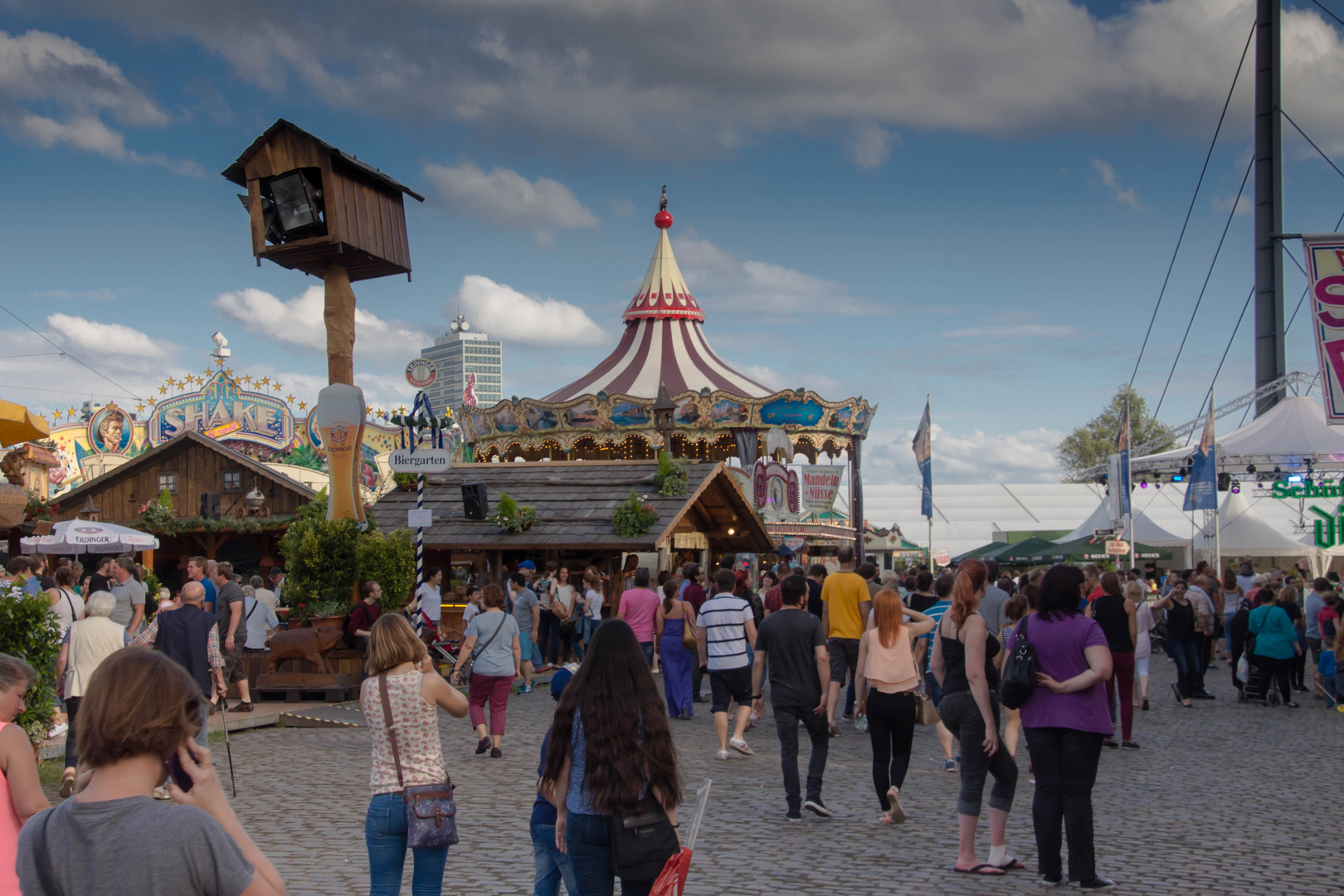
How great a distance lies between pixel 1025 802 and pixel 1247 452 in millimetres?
20665

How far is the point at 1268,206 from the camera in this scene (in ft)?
96.4

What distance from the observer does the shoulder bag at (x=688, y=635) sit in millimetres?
12133

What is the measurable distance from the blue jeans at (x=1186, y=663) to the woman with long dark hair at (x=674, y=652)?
6.14 meters

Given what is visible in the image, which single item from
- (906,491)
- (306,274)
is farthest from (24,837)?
(906,491)

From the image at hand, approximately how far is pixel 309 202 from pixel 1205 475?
1778 centimetres

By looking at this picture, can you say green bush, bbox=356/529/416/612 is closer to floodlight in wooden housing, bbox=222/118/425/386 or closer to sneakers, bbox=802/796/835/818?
floodlight in wooden housing, bbox=222/118/425/386

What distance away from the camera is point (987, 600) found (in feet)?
32.7

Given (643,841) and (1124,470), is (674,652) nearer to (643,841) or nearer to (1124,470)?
(643,841)

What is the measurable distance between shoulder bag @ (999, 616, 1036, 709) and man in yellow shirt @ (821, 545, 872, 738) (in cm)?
476

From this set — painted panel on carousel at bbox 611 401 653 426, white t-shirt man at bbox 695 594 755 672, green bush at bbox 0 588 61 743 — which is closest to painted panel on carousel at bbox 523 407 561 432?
painted panel on carousel at bbox 611 401 653 426

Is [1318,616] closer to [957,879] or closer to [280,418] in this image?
[957,879]

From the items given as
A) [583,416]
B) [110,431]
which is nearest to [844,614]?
[583,416]

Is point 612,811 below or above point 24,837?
below

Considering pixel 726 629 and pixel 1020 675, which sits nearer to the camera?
pixel 1020 675
